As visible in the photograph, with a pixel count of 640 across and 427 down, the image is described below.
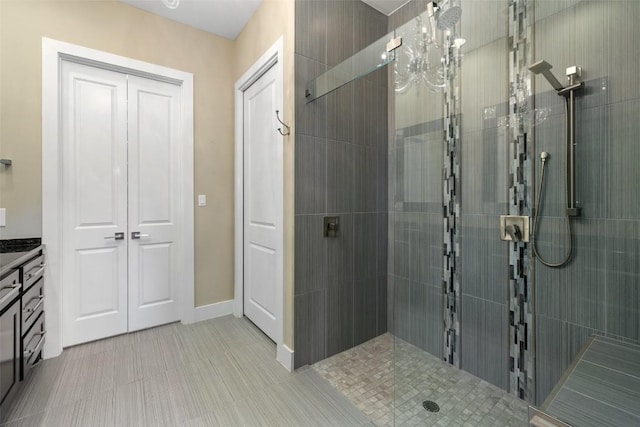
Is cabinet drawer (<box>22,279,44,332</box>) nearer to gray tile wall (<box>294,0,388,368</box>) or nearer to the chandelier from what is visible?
gray tile wall (<box>294,0,388,368</box>)

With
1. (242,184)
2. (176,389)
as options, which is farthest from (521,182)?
(176,389)

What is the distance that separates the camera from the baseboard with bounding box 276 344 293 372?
6.31ft

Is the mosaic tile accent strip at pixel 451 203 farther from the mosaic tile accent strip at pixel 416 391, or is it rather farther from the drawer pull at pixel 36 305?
the drawer pull at pixel 36 305

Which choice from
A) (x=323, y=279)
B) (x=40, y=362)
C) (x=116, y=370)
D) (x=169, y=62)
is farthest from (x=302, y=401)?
(x=169, y=62)

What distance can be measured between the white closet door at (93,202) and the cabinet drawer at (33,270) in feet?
0.59

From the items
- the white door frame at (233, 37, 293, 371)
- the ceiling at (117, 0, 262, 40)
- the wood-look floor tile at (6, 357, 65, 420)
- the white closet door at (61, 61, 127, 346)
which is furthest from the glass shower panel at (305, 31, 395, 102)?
the wood-look floor tile at (6, 357, 65, 420)

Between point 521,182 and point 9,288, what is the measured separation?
2.88m

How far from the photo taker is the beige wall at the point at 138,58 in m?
1.95

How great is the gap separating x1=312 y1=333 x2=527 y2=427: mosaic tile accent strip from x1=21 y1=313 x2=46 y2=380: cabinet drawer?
5.96ft

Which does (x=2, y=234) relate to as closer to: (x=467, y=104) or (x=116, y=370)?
(x=116, y=370)

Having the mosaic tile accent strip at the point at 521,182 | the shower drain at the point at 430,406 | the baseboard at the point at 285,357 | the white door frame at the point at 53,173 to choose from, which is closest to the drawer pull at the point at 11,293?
the white door frame at the point at 53,173

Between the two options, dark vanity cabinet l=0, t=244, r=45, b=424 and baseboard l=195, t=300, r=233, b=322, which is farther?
baseboard l=195, t=300, r=233, b=322

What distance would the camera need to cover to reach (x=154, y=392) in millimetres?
1681

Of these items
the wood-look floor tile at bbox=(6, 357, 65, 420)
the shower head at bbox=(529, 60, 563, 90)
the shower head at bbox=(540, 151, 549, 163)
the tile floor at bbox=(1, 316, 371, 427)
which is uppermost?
the shower head at bbox=(529, 60, 563, 90)
